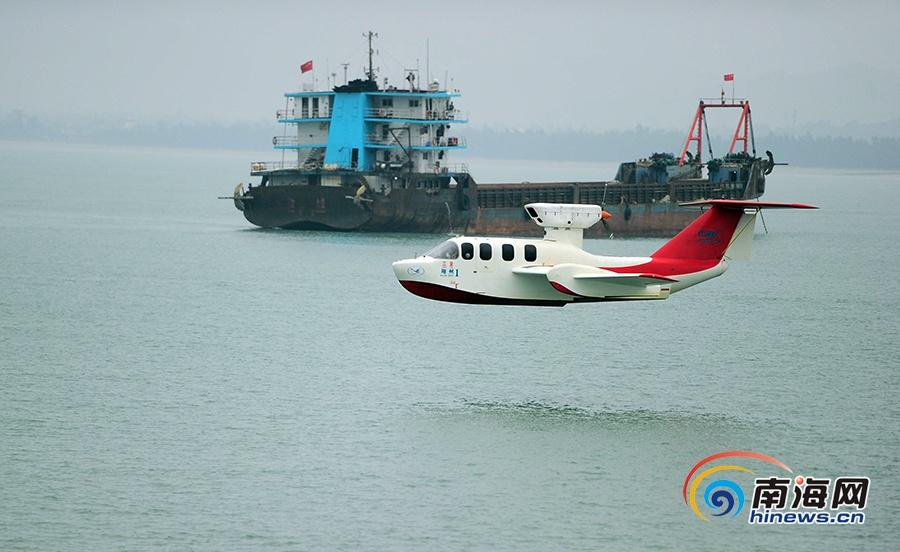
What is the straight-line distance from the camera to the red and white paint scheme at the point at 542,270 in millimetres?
40250

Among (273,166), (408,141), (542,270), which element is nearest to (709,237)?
(542,270)

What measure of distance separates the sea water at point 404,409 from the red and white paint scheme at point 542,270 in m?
3.71

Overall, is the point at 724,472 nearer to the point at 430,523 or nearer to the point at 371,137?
the point at 430,523

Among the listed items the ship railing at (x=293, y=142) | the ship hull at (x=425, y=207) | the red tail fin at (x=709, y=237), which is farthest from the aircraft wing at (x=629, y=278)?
the ship railing at (x=293, y=142)

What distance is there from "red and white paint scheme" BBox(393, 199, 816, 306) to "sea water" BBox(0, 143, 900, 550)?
371 centimetres

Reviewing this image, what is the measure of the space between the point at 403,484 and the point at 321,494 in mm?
2162

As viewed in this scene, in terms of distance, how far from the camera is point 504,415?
41.7m

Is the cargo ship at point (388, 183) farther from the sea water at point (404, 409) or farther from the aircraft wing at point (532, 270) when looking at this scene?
the aircraft wing at point (532, 270)

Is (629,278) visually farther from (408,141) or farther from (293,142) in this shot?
(293,142)

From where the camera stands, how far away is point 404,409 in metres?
42.8

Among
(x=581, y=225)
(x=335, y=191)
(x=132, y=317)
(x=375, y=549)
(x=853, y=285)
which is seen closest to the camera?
(x=375, y=549)

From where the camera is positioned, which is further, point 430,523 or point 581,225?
point 581,225

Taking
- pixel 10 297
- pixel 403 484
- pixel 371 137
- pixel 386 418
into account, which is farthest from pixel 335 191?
pixel 403 484

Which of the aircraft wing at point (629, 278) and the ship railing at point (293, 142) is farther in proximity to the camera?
the ship railing at point (293, 142)
